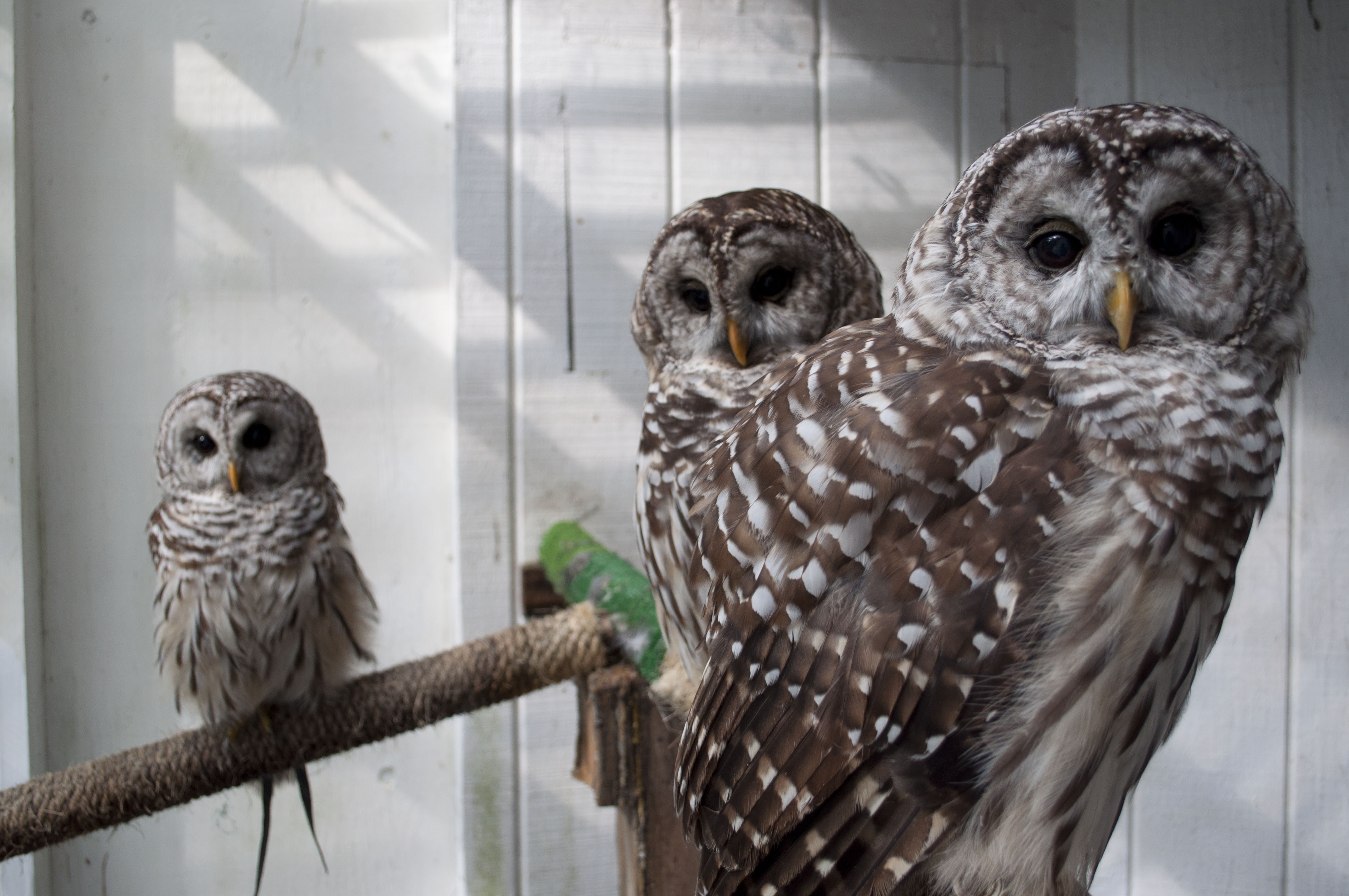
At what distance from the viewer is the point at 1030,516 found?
844 mm

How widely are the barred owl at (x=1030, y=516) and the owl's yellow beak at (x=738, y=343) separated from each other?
0.57 m

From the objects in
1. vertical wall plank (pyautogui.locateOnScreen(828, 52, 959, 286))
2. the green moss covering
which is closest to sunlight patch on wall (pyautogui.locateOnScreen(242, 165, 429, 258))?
the green moss covering

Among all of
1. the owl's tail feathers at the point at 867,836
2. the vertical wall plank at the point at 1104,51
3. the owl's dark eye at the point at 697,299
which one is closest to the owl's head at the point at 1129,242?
the owl's tail feathers at the point at 867,836

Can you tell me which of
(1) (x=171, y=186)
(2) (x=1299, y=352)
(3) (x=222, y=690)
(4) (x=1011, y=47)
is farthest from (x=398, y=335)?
(2) (x=1299, y=352)

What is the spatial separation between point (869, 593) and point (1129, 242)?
0.46 m

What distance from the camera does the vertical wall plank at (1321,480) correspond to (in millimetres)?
2564

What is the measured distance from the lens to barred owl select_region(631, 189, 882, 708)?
1.50 metres

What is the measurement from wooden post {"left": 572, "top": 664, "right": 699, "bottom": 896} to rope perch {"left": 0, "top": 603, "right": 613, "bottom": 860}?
0.47 feet

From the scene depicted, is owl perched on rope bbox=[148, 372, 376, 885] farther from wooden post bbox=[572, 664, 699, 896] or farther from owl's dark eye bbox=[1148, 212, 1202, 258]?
owl's dark eye bbox=[1148, 212, 1202, 258]

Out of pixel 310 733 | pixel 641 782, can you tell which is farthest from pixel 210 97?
pixel 641 782

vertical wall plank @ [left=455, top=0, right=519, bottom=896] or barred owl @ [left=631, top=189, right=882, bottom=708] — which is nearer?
barred owl @ [left=631, top=189, right=882, bottom=708]

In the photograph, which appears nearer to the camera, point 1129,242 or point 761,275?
point 1129,242

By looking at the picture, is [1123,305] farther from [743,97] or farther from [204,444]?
[743,97]

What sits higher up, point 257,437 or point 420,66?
point 420,66
